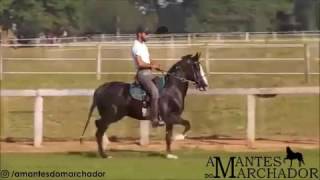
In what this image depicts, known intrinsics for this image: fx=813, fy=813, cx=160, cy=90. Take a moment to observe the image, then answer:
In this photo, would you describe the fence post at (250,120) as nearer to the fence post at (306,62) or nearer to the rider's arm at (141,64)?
the rider's arm at (141,64)

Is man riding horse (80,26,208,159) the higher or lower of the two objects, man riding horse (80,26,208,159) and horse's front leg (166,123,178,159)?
the higher

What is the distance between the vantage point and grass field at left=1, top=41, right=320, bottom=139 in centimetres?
1694

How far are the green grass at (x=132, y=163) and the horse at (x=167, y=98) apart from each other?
45 centimetres

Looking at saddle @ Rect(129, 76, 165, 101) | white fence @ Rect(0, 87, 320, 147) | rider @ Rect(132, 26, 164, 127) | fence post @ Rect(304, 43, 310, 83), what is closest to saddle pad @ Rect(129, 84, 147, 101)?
saddle @ Rect(129, 76, 165, 101)

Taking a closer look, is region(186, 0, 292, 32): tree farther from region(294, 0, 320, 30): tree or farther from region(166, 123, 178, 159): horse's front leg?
region(166, 123, 178, 159): horse's front leg

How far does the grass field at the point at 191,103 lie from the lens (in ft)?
55.6

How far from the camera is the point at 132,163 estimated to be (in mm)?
12125

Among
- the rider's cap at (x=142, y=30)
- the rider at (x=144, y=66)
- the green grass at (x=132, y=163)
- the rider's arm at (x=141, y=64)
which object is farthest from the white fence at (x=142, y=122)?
the rider's cap at (x=142, y=30)

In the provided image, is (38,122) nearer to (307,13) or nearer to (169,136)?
(169,136)

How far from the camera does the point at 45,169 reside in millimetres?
11148

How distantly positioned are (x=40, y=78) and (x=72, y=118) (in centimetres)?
377

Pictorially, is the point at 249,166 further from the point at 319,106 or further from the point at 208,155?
the point at 319,106

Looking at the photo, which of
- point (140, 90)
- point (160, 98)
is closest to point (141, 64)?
point (140, 90)

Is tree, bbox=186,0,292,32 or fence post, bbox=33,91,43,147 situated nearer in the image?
tree, bbox=186,0,292,32
